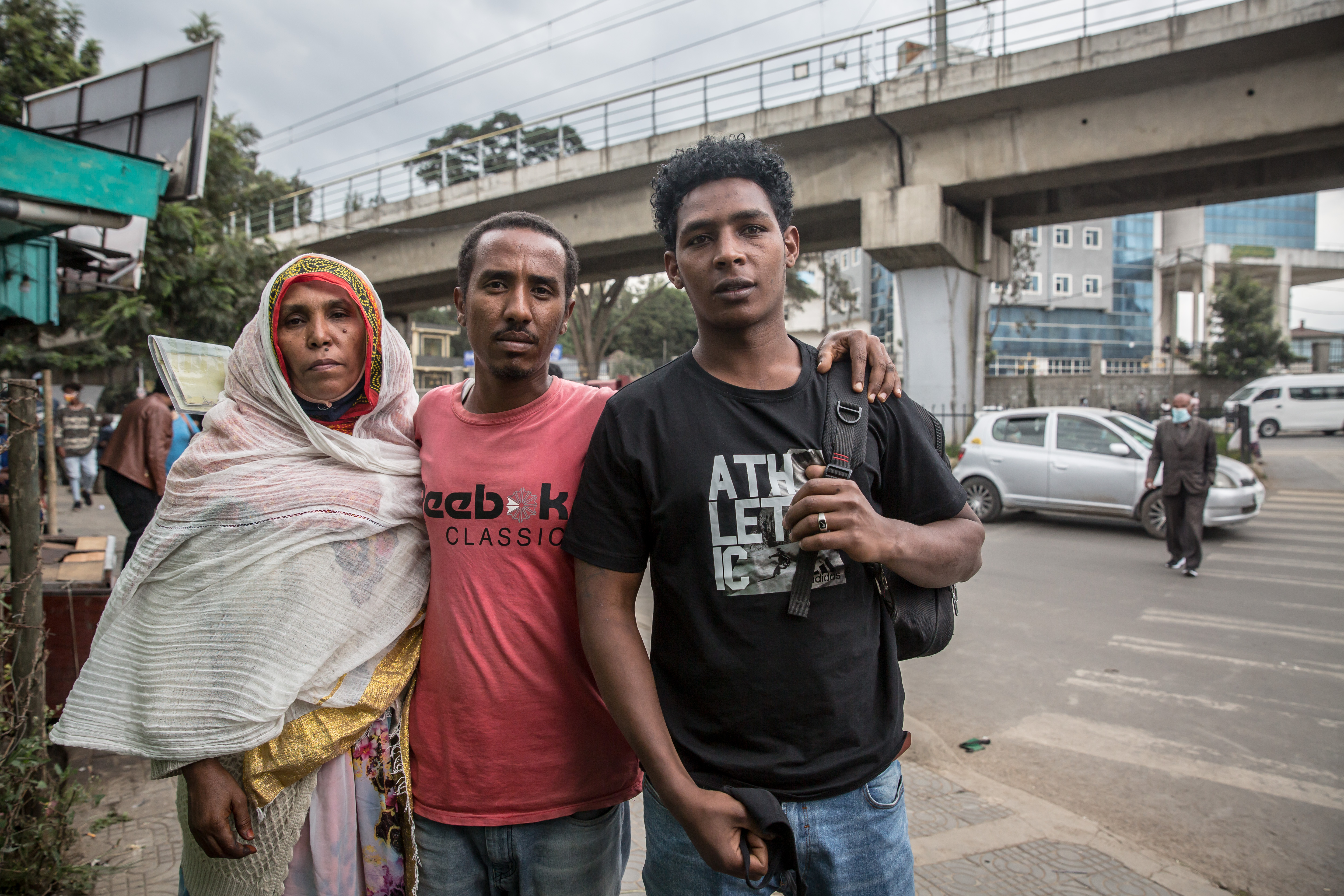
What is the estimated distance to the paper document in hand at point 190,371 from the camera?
1.88 meters

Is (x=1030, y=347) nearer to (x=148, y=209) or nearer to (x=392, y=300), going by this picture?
(x=392, y=300)

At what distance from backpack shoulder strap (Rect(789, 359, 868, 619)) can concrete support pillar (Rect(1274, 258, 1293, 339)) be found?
53.7 meters

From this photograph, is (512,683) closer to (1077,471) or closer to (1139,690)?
(1139,690)

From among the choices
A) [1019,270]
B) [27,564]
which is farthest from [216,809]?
[1019,270]

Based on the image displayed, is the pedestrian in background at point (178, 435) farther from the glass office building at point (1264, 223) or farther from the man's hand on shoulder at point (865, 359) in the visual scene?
the glass office building at point (1264, 223)

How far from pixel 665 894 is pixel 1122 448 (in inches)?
374

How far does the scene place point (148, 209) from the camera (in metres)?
5.34

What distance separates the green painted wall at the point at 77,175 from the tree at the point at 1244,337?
34.2 m

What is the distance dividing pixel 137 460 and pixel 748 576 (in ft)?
19.1

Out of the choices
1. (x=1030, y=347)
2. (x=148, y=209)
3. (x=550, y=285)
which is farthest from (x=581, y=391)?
(x=1030, y=347)

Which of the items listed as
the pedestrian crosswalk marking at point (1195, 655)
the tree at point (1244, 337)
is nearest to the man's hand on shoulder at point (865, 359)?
the pedestrian crosswalk marking at point (1195, 655)

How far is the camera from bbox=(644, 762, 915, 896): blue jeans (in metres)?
1.35

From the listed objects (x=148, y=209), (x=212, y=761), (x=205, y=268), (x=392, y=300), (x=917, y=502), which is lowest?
(x=212, y=761)

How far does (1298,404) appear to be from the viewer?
22.9 meters
